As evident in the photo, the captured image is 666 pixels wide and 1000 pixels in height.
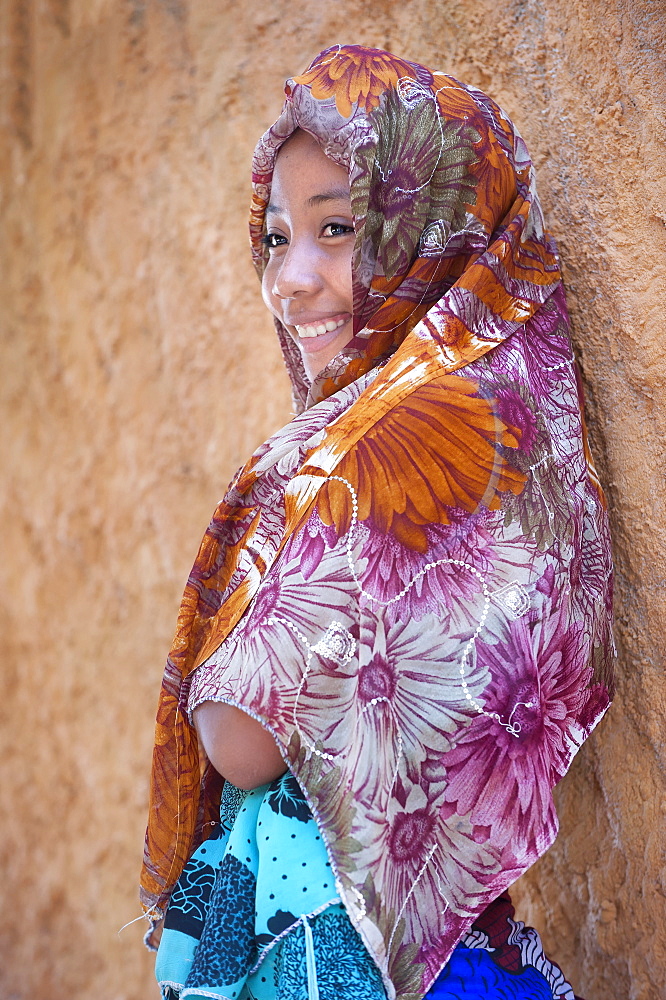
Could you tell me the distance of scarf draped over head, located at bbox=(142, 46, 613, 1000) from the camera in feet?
3.19

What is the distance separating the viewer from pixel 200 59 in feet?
7.64

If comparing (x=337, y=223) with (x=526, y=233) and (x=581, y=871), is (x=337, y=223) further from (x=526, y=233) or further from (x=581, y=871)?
(x=581, y=871)

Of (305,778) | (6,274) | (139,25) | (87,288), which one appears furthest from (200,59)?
(305,778)

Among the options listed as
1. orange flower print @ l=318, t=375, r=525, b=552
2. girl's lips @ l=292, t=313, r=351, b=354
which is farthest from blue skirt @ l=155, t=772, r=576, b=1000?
girl's lips @ l=292, t=313, r=351, b=354

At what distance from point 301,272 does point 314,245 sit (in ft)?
0.15

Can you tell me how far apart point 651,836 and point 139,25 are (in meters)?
2.26

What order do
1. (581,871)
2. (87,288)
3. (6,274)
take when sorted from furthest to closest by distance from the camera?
1. (6,274)
2. (87,288)
3. (581,871)

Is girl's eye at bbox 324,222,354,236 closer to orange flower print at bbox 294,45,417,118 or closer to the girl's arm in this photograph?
orange flower print at bbox 294,45,417,118

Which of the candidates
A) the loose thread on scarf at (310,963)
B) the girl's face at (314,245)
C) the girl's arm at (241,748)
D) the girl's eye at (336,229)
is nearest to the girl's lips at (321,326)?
the girl's face at (314,245)

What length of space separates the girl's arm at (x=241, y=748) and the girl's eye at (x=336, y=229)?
2.06 ft

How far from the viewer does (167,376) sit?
2482mm

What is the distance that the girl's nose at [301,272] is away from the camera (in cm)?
125

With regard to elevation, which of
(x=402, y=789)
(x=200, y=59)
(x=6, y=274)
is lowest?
(x=402, y=789)

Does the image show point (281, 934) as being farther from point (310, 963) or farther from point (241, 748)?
point (241, 748)
